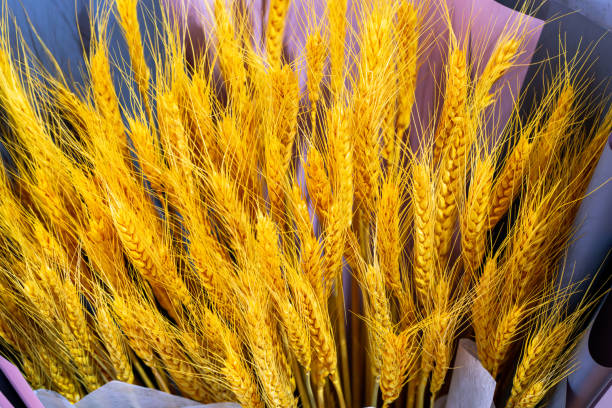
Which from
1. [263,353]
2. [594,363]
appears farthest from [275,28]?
[594,363]

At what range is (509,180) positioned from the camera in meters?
0.36

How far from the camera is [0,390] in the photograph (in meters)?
0.31

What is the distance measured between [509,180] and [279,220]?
0.61 feet

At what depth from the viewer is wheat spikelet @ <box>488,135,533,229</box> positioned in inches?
13.5

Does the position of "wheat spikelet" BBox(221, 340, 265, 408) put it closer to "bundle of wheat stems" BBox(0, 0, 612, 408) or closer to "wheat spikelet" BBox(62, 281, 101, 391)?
"bundle of wheat stems" BBox(0, 0, 612, 408)

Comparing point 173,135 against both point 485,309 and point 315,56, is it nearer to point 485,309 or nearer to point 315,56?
point 315,56

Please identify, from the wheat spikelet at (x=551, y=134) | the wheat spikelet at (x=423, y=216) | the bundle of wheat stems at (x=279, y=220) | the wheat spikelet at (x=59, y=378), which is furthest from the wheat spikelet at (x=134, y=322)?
the wheat spikelet at (x=551, y=134)

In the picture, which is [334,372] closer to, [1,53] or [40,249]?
[40,249]

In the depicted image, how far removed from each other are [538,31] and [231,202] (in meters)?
0.32

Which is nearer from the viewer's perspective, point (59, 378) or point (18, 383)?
point (18, 383)

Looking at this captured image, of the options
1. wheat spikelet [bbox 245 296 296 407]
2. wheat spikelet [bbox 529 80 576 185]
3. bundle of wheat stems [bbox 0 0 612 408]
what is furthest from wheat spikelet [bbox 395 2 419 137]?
wheat spikelet [bbox 245 296 296 407]

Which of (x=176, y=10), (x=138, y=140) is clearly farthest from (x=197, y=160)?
(x=176, y=10)

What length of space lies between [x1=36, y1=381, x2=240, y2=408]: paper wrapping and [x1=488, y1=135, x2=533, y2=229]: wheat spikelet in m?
0.27

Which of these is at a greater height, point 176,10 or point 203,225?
point 176,10
